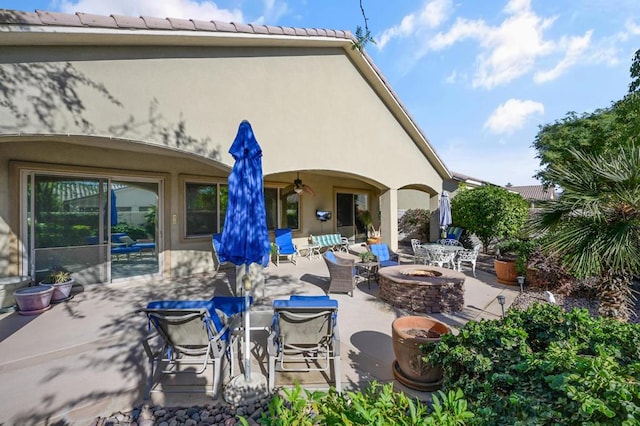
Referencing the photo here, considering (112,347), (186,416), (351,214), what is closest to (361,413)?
(186,416)

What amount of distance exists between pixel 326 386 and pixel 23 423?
10.5ft

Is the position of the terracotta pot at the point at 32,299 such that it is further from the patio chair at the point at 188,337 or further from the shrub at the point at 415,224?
the shrub at the point at 415,224

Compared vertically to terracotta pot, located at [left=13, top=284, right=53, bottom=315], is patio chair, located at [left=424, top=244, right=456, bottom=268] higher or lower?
higher

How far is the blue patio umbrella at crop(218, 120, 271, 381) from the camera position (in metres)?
3.75

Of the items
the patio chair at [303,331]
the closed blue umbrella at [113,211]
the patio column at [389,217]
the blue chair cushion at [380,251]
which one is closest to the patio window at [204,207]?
the closed blue umbrella at [113,211]

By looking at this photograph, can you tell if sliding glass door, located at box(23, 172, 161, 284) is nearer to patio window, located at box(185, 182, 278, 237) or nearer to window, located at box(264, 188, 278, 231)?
patio window, located at box(185, 182, 278, 237)

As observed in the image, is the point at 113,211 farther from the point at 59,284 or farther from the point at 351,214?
the point at 351,214

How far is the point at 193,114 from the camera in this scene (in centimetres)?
620

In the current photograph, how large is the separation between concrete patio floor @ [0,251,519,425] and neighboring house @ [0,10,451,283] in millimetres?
1750

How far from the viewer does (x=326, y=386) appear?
358 cm

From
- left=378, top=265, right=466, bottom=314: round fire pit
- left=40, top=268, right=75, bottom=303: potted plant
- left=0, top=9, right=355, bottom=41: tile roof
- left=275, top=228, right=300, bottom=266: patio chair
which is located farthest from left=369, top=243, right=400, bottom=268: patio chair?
left=40, top=268, right=75, bottom=303: potted plant

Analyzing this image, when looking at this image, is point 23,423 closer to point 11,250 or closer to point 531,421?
point 531,421

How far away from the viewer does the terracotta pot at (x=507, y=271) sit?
823 cm

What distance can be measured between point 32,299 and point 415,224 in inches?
649
